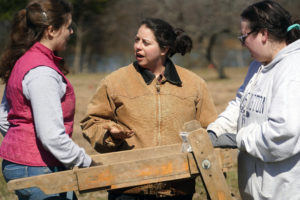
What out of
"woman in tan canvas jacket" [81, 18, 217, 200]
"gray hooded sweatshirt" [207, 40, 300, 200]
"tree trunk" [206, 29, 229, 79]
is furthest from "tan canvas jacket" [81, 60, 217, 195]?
"tree trunk" [206, 29, 229, 79]

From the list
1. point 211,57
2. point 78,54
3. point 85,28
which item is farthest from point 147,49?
point 85,28

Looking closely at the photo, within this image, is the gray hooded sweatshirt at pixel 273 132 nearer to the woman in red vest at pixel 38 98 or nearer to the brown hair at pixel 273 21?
the brown hair at pixel 273 21

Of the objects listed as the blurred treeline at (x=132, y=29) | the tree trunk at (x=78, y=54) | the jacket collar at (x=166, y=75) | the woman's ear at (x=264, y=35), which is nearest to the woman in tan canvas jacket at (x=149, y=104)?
the jacket collar at (x=166, y=75)

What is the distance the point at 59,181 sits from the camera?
236cm

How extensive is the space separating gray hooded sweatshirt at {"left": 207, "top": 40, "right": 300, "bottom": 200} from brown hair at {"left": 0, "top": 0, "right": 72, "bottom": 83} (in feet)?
4.00

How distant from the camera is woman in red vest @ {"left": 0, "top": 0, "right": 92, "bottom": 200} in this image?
2434 millimetres

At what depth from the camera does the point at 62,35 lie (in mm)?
2713

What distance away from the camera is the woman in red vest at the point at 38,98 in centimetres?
243

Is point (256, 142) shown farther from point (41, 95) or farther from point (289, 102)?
point (41, 95)

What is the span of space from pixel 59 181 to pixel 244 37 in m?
1.35

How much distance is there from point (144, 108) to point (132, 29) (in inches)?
1129

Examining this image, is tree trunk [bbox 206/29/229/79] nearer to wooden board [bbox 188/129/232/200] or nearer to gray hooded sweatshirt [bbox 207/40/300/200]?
gray hooded sweatshirt [bbox 207/40/300/200]

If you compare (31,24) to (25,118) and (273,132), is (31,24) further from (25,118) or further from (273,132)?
(273,132)

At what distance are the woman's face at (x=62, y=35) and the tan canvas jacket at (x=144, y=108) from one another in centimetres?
78
